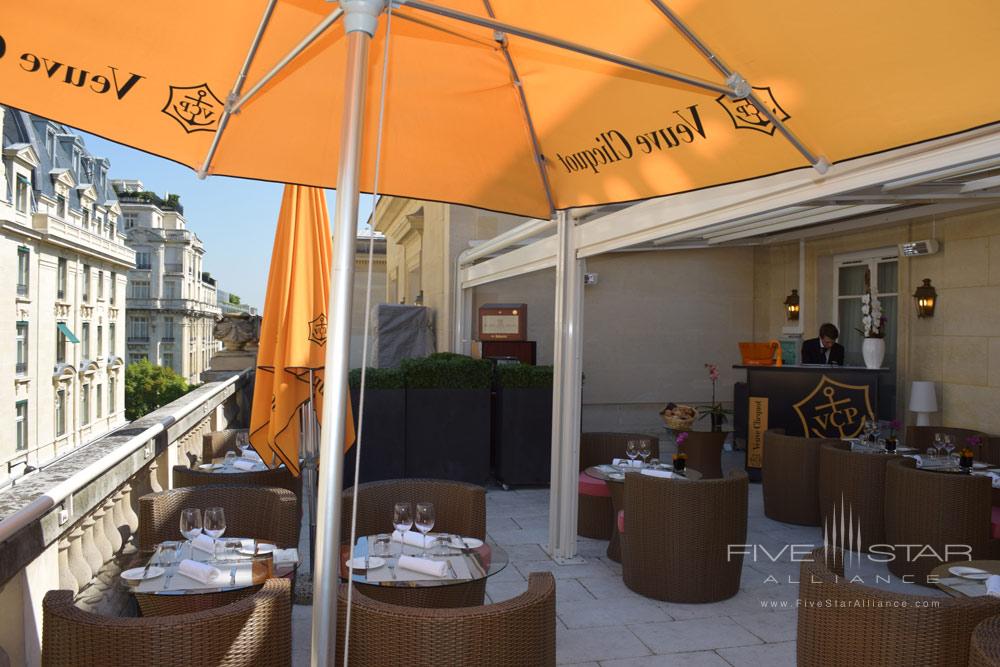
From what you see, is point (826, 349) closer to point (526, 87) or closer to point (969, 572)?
point (969, 572)

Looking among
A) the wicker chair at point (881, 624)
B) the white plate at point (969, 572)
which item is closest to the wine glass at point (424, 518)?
the wicker chair at point (881, 624)

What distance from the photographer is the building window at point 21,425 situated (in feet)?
191

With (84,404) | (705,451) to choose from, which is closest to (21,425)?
(84,404)

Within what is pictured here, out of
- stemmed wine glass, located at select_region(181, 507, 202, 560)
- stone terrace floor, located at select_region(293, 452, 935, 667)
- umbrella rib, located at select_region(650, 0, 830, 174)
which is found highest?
umbrella rib, located at select_region(650, 0, 830, 174)

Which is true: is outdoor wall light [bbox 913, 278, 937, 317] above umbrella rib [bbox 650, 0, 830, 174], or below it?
below

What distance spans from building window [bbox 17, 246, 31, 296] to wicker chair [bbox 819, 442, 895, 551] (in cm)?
6649

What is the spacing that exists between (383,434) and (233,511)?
403 centimetres

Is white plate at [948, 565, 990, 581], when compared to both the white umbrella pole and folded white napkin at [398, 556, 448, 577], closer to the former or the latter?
folded white napkin at [398, 556, 448, 577]

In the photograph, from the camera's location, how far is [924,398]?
28.3 feet

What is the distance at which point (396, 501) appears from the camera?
447 cm

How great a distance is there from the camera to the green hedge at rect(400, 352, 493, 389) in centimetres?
845

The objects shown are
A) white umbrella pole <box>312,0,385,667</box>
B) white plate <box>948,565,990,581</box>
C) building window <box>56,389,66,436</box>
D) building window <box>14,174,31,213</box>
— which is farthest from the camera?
building window <box>56,389,66,436</box>

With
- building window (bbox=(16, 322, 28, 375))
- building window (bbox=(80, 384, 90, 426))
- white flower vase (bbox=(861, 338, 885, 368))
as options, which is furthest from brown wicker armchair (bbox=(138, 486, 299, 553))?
building window (bbox=(80, 384, 90, 426))

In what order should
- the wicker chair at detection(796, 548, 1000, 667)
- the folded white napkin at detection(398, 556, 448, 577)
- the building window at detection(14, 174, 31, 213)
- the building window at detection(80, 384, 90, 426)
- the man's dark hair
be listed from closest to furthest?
the wicker chair at detection(796, 548, 1000, 667) < the folded white napkin at detection(398, 556, 448, 577) < the man's dark hair < the building window at detection(14, 174, 31, 213) < the building window at detection(80, 384, 90, 426)
